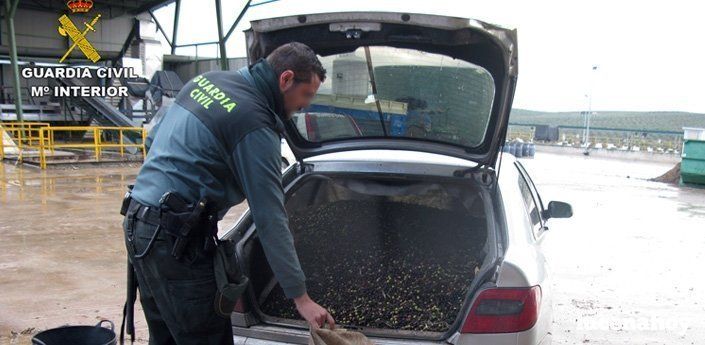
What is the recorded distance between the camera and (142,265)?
2.09 m

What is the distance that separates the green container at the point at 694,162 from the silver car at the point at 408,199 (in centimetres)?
1235

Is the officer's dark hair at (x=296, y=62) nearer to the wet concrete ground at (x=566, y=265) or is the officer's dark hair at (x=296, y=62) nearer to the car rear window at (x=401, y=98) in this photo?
the car rear window at (x=401, y=98)

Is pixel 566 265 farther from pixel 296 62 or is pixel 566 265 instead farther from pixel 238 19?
pixel 238 19

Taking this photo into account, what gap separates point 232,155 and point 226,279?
453mm

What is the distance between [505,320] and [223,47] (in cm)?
1970

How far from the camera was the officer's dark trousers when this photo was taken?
80.0 inches

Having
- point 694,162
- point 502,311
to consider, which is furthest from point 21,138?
point 694,162

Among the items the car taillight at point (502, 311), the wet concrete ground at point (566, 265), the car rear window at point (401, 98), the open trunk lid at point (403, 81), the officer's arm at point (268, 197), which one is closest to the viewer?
the officer's arm at point (268, 197)

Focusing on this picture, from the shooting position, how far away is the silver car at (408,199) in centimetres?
245

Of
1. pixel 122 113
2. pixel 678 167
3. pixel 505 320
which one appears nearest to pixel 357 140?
pixel 505 320

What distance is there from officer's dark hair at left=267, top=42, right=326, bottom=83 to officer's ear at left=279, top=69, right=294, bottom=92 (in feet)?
0.04

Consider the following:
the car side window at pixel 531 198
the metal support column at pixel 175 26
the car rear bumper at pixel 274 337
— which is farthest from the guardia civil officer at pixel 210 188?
the metal support column at pixel 175 26

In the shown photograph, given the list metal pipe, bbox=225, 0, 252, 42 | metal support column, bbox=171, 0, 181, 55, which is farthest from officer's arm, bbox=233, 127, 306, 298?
metal support column, bbox=171, 0, 181, 55

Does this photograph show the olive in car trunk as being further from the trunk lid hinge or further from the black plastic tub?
the black plastic tub
